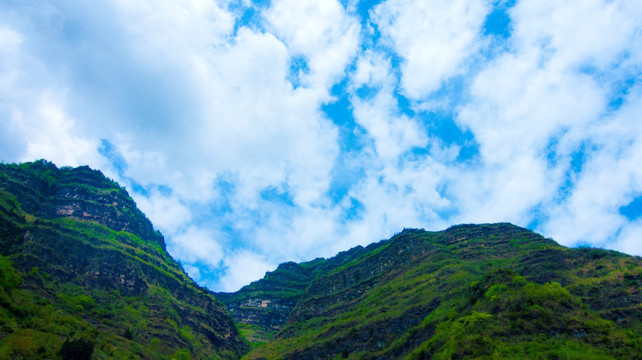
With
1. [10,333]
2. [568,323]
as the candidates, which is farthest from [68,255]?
[568,323]

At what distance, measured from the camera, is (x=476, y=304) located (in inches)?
2350

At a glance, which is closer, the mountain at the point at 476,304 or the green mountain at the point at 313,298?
the mountain at the point at 476,304

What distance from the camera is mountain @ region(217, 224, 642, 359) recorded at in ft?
149

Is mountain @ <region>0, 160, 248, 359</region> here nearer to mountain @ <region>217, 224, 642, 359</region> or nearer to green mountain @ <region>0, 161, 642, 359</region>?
green mountain @ <region>0, 161, 642, 359</region>

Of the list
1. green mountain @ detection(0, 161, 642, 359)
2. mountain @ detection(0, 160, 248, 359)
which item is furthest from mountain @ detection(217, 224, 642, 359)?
mountain @ detection(0, 160, 248, 359)

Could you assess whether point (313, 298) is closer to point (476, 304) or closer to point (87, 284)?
point (87, 284)

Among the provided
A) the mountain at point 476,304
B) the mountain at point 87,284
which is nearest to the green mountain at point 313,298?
the mountain at point 476,304

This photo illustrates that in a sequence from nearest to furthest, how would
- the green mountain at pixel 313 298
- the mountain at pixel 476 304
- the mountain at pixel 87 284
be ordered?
the mountain at pixel 476 304, the green mountain at pixel 313 298, the mountain at pixel 87 284

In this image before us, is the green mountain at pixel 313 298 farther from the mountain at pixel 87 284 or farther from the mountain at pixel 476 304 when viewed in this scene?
the mountain at pixel 87 284

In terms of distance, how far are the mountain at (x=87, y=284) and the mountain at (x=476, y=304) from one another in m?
31.9

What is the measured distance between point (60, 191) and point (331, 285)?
133167mm

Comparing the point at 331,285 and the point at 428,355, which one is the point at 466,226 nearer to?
the point at 331,285

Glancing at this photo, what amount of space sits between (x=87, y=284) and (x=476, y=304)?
114 metres

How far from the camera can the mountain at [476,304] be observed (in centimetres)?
4544
